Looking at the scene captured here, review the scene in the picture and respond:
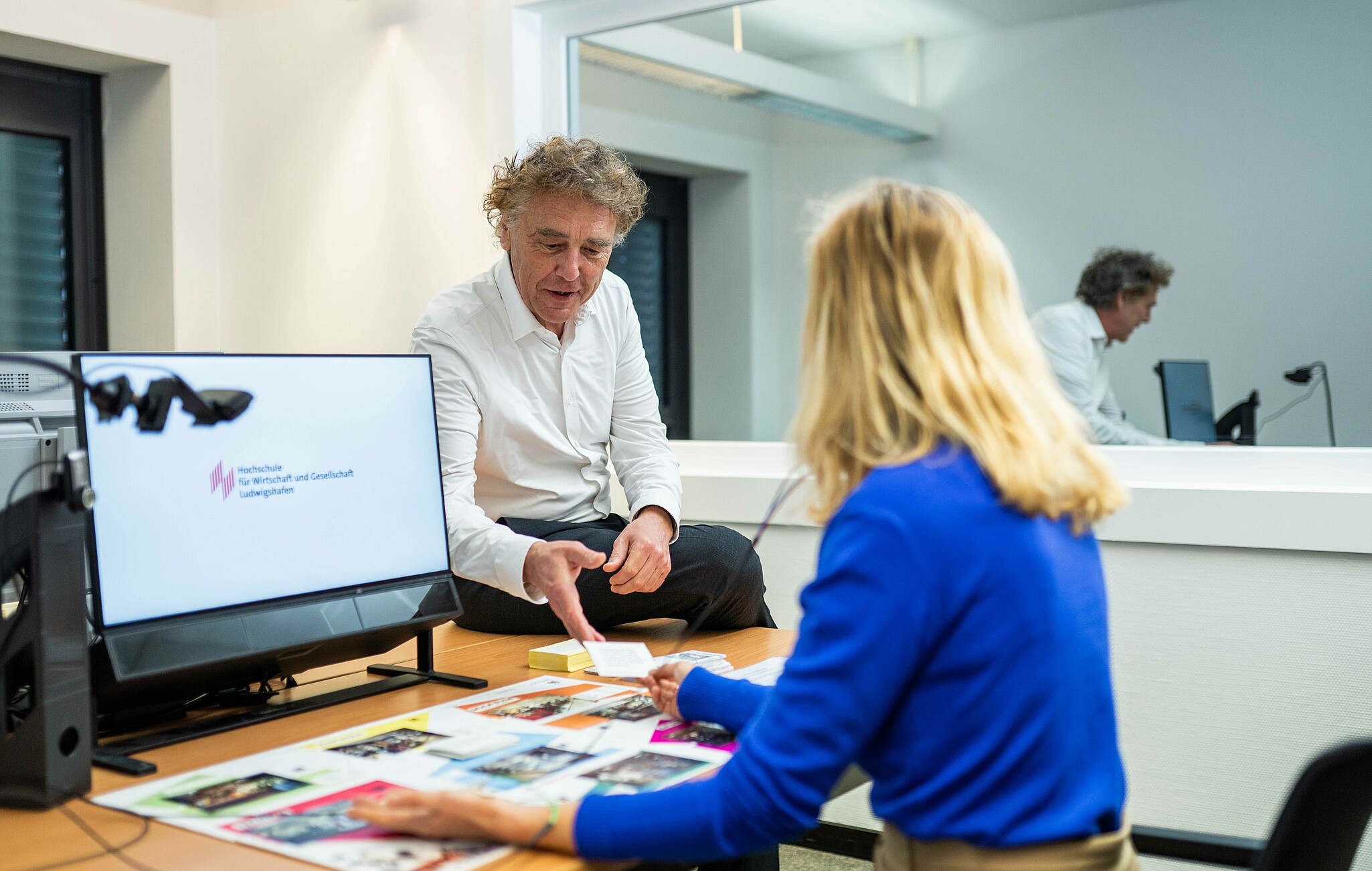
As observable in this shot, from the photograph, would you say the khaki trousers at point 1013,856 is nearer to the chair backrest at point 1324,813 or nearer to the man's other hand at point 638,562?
the chair backrest at point 1324,813

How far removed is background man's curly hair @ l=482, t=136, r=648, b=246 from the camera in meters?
1.89

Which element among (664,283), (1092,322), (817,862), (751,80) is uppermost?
(751,80)

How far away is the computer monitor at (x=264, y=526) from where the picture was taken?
109 cm

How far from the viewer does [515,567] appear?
5.01 feet

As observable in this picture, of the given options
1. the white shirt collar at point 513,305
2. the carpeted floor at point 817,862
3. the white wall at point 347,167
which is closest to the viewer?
the white shirt collar at point 513,305

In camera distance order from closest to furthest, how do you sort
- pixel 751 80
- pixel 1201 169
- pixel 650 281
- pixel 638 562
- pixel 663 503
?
1. pixel 638 562
2. pixel 663 503
3. pixel 1201 169
4. pixel 751 80
5. pixel 650 281

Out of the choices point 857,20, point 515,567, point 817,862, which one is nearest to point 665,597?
point 515,567

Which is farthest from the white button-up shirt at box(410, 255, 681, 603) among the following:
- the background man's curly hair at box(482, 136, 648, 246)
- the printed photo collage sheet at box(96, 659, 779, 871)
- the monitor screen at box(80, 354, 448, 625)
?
the printed photo collage sheet at box(96, 659, 779, 871)

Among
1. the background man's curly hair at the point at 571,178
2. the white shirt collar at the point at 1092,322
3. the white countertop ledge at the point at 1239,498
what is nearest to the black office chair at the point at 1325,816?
the white countertop ledge at the point at 1239,498

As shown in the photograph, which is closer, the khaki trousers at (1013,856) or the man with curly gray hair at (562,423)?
the khaki trousers at (1013,856)

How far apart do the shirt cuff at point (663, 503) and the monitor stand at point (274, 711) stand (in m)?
0.51

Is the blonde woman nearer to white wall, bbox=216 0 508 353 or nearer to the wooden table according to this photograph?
the wooden table

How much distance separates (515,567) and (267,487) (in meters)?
0.41

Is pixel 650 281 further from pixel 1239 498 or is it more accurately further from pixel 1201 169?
pixel 1239 498
